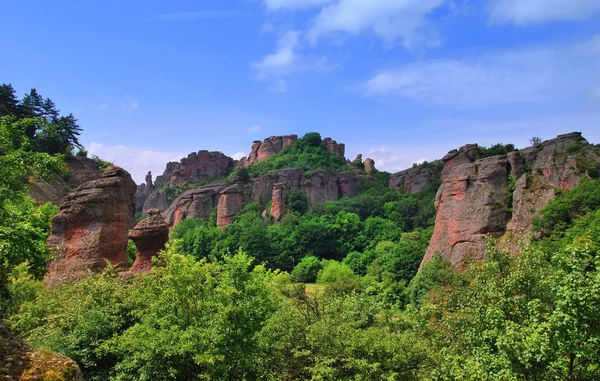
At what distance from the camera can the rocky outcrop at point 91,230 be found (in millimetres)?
22031

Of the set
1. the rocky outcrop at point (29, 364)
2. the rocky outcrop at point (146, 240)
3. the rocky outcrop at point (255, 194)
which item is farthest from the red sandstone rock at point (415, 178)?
the rocky outcrop at point (29, 364)

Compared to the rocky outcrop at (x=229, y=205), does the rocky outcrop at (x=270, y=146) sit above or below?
above

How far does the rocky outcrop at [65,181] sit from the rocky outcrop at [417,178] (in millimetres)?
62204

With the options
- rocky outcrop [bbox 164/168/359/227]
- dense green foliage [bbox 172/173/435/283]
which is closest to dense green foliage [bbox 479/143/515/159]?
dense green foliage [bbox 172/173/435/283]

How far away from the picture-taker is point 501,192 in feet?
130

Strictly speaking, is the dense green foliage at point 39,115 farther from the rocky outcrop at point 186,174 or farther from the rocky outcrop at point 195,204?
the rocky outcrop at point 186,174

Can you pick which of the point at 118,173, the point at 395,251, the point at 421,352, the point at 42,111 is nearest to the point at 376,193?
the point at 395,251

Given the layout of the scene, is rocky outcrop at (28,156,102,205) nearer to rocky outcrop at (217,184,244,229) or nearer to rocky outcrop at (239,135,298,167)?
rocky outcrop at (217,184,244,229)

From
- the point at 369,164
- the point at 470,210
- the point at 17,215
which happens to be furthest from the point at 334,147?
the point at 17,215

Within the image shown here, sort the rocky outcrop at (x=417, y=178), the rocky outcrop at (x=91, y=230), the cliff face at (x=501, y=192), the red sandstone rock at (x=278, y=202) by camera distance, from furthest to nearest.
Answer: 1. the rocky outcrop at (x=417, y=178)
2. the red sandstone rock at (x=278, y=202)
3. the cliff face at (x=501, y=192)
4. the rocky outcrop at (x=91, y=230)

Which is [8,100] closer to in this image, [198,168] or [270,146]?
[198,168]

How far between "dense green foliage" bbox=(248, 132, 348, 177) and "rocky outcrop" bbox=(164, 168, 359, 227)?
5347mm

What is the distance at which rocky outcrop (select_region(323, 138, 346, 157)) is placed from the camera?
118000mm

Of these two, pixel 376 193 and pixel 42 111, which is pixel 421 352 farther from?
pixel 376 193
